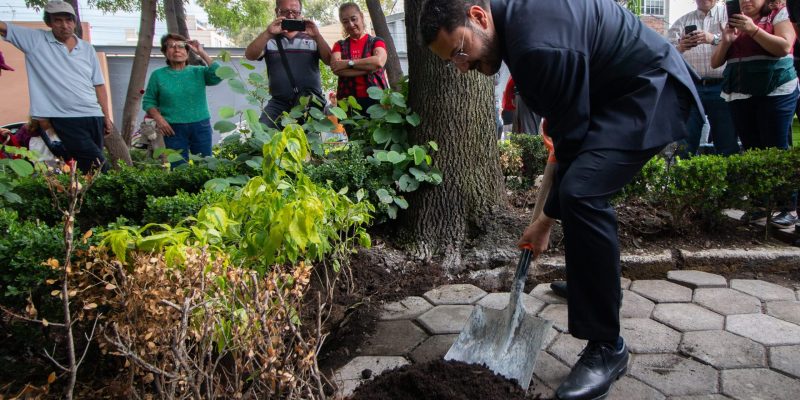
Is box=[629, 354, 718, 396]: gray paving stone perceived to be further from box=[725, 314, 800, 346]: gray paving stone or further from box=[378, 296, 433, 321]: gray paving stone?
box=[378, 296, 433, 321]: gray paving stone

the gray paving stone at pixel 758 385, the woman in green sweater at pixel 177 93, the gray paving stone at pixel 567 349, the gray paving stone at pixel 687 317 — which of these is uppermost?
the woman in green sweater at pixel 177 93

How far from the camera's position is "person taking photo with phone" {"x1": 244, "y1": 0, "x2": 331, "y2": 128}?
190 inches

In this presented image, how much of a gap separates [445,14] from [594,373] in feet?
4.83

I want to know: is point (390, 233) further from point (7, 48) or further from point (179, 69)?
point (7, 48)

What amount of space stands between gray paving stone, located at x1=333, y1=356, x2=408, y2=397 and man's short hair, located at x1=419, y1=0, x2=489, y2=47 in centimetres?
141

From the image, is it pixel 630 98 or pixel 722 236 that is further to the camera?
pixel 722 236

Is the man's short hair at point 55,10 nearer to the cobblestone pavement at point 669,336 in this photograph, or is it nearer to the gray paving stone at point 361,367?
the cobblestone pavement at point 669,336

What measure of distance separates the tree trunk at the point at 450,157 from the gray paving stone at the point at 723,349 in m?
1.47

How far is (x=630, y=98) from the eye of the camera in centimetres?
210

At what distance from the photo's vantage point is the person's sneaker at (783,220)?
3957mm

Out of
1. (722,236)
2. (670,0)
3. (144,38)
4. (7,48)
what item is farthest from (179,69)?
(670,0)

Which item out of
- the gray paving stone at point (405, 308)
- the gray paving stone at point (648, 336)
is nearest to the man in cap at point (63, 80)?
the gray paving stone at point (405, 308)

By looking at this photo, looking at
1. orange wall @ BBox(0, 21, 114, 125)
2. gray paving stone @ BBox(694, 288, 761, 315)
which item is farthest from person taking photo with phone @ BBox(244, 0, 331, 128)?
orange wall @ BBox(0, 21, 114, 125)

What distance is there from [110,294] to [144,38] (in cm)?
583
